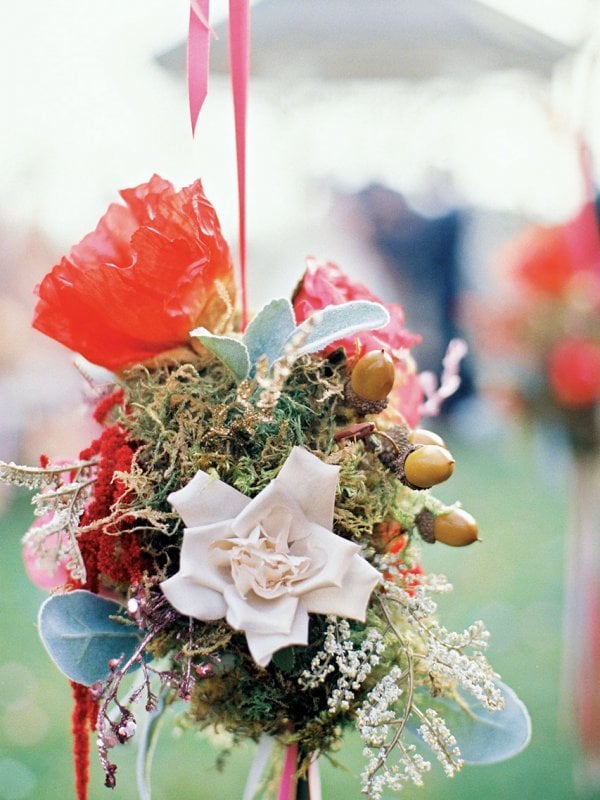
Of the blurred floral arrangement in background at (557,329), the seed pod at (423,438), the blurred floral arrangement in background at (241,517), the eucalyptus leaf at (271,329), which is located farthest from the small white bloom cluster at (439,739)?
the blurred floral arrangement in background at (557,329)

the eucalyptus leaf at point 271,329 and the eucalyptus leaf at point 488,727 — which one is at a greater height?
the eucalyptus leaf at point 271,329

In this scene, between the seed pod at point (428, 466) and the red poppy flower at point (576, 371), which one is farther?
the red poppy flower at point (576, 371)

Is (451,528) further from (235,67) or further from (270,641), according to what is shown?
(235,67)

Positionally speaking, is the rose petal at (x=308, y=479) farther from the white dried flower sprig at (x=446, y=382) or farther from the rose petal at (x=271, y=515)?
the white dried flower sprig at (x=446, y=382)

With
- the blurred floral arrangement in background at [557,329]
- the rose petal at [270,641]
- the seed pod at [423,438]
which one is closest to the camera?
the rose petal at [270,641]

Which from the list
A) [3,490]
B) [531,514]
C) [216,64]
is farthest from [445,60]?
[3,490]

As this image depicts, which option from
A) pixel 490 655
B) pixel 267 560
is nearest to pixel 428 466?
pixel 267 560

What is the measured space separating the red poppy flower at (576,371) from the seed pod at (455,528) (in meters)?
1.41

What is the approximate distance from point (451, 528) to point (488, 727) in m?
0.22

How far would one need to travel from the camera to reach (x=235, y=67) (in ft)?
2.44

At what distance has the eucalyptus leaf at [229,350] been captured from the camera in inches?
25.7

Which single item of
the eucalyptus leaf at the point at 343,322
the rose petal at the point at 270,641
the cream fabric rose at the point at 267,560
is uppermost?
the eucalyptus leaf at the point at 343,322

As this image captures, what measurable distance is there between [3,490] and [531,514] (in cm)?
239

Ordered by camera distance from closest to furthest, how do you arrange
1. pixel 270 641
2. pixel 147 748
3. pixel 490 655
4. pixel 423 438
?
pixel 270 641
pixel 423 438
pixel 147 748
pixel 490 655
